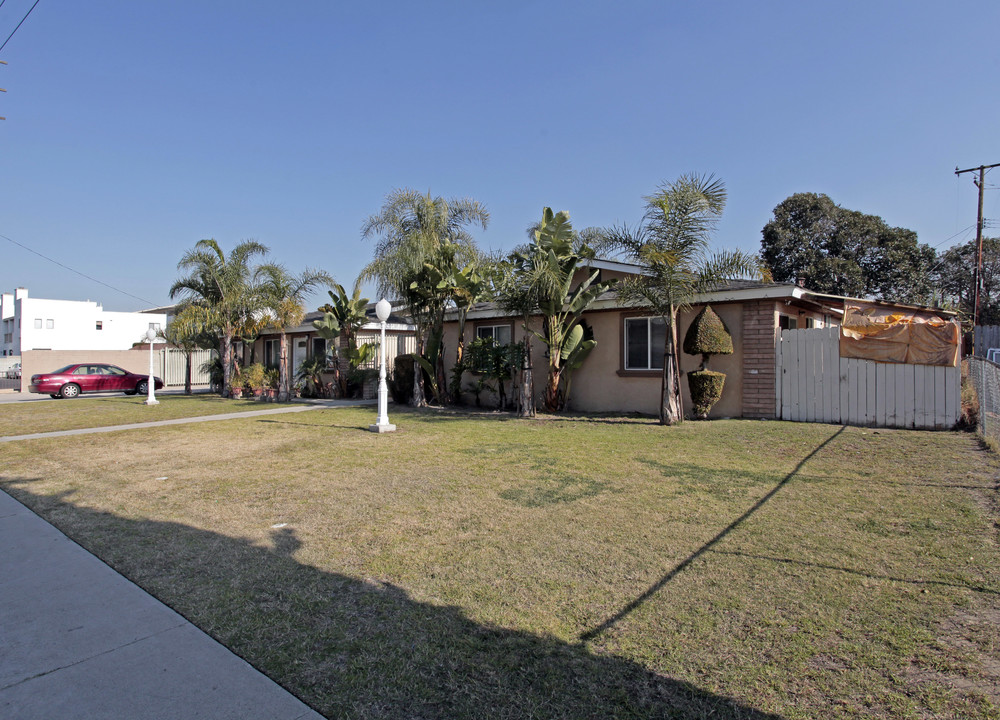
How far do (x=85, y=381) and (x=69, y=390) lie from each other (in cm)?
72

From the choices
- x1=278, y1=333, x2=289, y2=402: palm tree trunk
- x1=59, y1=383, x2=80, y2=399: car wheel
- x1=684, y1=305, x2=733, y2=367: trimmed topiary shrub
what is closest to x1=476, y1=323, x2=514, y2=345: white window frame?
x1=684, y1=305, x2=733, y2=367: trimmed topiary shrub

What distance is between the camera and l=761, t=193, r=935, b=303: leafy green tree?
31641 mm

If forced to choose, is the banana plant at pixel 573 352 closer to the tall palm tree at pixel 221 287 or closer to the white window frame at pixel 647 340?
the white window frame at pixel 647 340

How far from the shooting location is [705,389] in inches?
473

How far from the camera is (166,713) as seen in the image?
264 centimetres

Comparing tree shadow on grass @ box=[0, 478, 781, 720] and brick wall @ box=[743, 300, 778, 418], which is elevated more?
brick wall @ box=[743, 300, 778, 418]

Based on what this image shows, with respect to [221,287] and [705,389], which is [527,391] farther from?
[221,287]

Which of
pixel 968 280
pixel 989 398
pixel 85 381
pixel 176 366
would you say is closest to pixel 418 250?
pixel 989 398

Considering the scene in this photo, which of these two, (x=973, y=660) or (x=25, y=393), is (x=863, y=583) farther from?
(x=25, y=393)

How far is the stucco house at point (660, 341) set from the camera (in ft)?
39.2

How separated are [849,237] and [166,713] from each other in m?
37.5

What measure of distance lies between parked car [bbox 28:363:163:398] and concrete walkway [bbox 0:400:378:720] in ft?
72.9

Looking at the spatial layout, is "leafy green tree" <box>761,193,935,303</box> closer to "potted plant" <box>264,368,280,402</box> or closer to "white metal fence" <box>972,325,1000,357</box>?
"white metal fence" <box>972,325,1000,357</box>

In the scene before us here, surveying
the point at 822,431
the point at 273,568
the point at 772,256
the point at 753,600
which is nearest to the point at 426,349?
the point at 822,431
